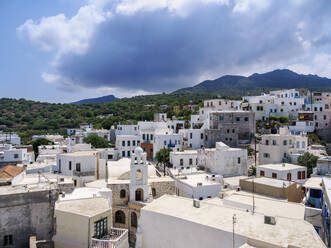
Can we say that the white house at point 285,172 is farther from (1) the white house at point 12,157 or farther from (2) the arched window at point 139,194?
(1) the white house at point 12,157

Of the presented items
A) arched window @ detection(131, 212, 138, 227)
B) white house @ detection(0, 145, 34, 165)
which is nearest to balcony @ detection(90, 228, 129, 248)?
arched window @ detection(131, 212, 138, 227)

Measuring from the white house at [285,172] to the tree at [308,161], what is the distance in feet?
9.99

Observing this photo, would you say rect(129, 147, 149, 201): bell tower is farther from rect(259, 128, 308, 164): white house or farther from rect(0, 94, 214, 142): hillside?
rect(0, 94, 214, 142): hillside

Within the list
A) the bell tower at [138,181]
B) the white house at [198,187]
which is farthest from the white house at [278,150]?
the bell tower at [138,181]

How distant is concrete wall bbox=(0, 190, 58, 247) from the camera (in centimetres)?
1409

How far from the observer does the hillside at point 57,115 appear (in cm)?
8075

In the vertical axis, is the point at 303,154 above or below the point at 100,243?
above

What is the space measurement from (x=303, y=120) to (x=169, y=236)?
1969 inches

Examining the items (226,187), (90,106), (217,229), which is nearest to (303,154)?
(226,187)

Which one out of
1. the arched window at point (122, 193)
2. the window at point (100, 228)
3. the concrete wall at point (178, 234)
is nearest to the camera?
the concrete wall at point (178, 234)

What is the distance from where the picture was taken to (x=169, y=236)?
46.5 feet

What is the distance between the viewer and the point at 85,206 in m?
14.4

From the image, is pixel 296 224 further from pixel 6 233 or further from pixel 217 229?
pixel 6 233

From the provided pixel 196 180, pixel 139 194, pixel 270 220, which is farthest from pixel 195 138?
pixel 270 220
